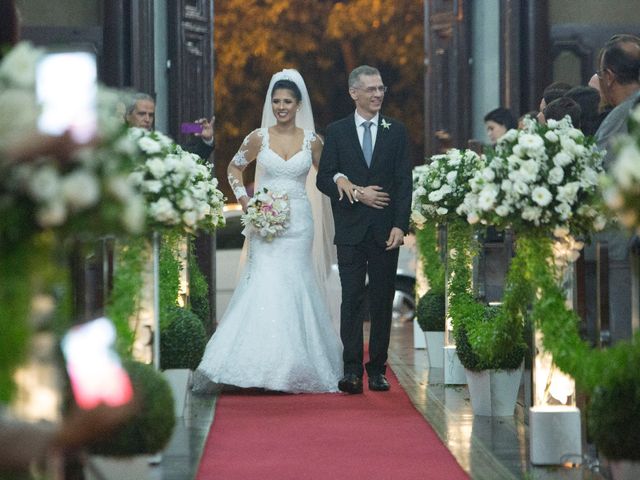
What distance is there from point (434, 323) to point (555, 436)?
5506 mm

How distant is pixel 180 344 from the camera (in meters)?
9.31

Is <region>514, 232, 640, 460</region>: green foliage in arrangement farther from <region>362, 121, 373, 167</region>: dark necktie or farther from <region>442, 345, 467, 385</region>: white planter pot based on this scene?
<region>442, 345, 467, 385</region>: white planter pot

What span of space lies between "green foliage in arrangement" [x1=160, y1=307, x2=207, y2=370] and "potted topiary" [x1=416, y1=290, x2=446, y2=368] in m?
3.85

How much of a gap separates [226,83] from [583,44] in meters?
16.1

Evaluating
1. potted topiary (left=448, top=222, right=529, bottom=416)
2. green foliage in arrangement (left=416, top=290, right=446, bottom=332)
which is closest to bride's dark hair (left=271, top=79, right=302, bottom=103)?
potted topiary (left=448, top=222, right=529, bottom=416)

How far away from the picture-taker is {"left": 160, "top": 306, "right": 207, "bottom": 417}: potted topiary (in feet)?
30.5

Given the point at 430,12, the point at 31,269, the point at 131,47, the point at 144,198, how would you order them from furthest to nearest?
the point at 430,12, the point at 131,47, the point at 144,198, the point at 31,269

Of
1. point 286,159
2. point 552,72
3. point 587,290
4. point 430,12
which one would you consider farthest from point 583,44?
point 587,290

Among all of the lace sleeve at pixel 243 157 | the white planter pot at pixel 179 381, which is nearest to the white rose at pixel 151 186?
the white planter pot at pixel 179 381

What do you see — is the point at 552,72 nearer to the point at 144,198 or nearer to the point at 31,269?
the point at 144,198

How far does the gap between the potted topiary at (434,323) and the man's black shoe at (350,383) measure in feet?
7.09

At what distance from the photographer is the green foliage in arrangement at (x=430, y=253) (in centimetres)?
1341

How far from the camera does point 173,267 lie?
32.1 feet

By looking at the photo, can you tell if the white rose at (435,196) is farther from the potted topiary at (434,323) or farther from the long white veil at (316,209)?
the potted topiary at (434,323)
